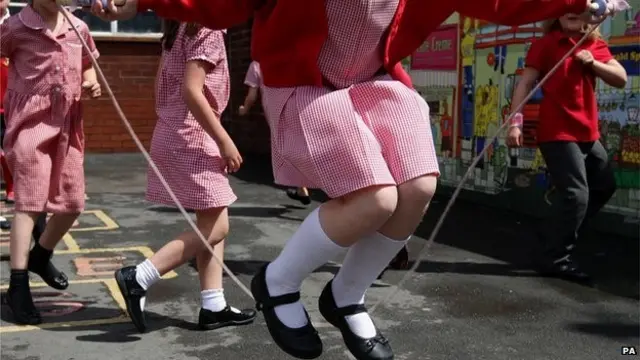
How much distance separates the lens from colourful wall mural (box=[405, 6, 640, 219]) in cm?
668

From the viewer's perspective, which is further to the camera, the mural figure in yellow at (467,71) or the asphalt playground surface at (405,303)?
the mural figure in yellow at (467,71)

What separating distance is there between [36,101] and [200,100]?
3.43ft

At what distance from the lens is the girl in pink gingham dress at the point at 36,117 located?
14.2 feet

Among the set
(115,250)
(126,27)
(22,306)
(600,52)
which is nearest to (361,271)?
(22,306)

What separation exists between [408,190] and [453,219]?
5084 millimetres

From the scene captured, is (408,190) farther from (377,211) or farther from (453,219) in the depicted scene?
(453,219)

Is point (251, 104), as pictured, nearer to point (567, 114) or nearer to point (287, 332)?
point (567, 114)

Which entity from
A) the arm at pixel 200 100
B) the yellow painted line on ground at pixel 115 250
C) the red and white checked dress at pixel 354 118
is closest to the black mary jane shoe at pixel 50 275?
the yellow painted line on ground at pixel 115 250

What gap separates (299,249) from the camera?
9.02ft

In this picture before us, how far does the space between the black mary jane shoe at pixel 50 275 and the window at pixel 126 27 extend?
327 inches

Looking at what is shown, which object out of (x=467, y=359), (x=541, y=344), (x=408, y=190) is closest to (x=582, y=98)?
(x=541, y=344)

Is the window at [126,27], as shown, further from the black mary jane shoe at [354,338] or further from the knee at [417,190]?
the knee at [417,190]

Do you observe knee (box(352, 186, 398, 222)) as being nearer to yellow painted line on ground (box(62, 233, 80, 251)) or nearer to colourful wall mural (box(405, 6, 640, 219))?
yellow painted line on ground (box(62, 233, 80, 251))

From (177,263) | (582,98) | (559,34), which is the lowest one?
(177,263)
